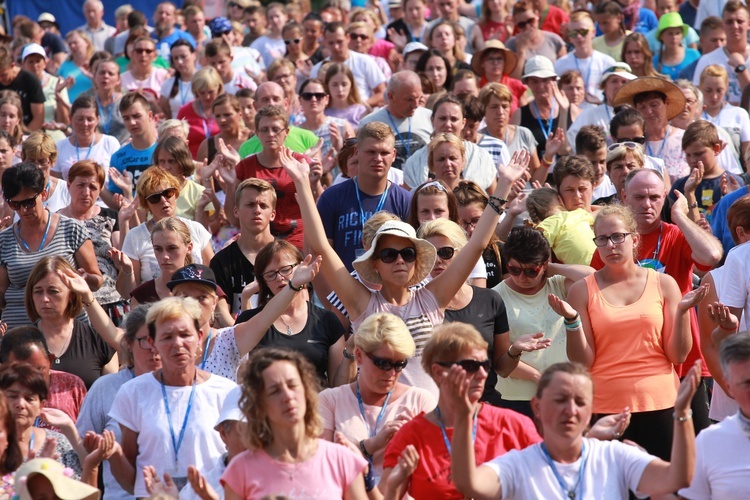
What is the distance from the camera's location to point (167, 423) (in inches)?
222

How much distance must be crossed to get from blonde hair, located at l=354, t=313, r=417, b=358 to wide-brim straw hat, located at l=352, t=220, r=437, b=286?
2.59 ft

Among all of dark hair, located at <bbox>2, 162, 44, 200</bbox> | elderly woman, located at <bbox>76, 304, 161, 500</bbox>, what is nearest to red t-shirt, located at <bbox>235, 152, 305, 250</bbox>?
dark hair, located at <bbox>2, 162, 44, 200</bbox>

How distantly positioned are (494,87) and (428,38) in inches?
117

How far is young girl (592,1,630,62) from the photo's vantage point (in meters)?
13.2

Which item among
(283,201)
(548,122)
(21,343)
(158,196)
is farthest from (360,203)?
(548,122)

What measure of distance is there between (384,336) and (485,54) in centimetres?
678

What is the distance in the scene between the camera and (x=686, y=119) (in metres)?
10.3

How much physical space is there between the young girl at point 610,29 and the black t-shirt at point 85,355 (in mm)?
7560

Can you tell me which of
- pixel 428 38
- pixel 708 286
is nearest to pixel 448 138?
pixel 708 286

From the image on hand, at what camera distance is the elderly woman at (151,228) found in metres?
8.23

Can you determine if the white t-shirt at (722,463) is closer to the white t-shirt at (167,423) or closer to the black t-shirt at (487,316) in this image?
the black t-shirt at (487,316)

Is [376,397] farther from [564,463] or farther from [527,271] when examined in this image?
[527,271]

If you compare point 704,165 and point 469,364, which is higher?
point 704,165

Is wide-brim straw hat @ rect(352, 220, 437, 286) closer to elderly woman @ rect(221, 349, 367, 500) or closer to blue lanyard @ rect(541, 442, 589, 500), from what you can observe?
elderly woman @ rect(221, 349, 367, 500)
